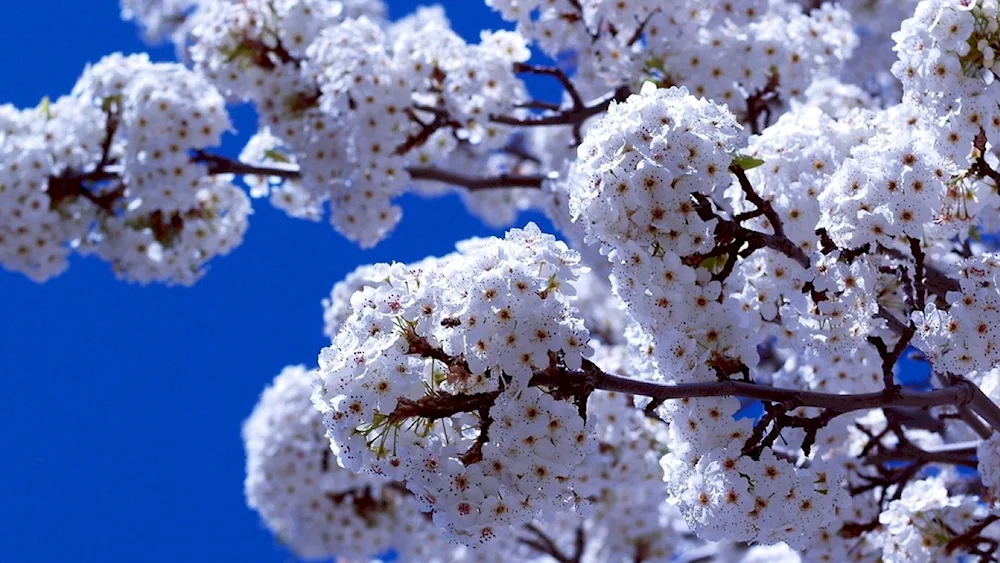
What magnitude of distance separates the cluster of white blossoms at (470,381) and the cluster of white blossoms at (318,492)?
4.24 metres

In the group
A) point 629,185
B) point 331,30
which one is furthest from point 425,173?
point 629,185

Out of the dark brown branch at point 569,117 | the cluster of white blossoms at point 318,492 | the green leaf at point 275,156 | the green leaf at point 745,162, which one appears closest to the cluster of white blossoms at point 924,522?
the green leaf at point 745,162

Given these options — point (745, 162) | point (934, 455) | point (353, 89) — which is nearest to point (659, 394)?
point (745, 162)

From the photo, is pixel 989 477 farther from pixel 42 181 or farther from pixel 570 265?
pixel 42 181

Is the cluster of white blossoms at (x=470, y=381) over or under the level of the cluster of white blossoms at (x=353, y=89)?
under

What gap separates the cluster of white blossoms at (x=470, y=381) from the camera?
3.32 m

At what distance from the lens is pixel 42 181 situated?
699 cm

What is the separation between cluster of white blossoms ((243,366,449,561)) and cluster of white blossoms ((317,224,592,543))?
424 centimetres

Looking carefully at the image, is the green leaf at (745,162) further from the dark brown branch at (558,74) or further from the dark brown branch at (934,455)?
the dark brown branch at (558,74)

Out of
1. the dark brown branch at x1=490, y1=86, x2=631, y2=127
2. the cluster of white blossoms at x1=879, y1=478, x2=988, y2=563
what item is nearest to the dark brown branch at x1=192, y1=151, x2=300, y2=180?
the dark brown branch at x1=490, y1=86, x2=631, y2=127

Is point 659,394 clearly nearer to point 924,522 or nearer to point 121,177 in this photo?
point 924,522

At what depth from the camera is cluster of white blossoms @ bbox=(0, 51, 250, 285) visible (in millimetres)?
6762

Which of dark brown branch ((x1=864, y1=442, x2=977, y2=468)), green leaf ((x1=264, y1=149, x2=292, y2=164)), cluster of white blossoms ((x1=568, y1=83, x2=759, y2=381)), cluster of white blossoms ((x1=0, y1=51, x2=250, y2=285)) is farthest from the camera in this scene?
green leaf ((x1=264, y1=149, x2=292, y2=164))

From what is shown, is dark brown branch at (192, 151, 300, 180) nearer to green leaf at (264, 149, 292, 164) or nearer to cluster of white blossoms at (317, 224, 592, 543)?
green leaf at (264, 149, 292, 164)
